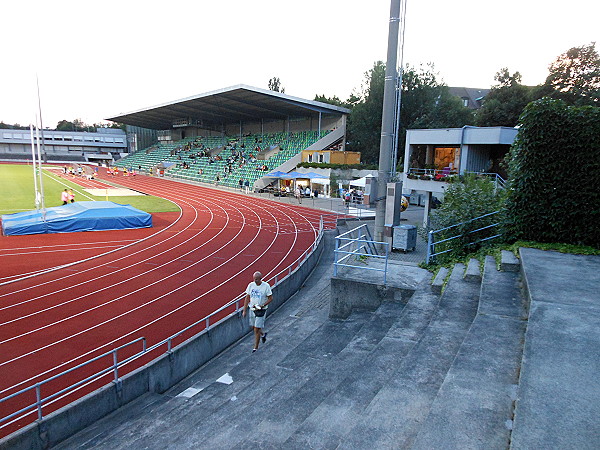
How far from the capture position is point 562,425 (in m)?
3.92

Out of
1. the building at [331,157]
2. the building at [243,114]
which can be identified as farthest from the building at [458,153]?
the building at [243,114]

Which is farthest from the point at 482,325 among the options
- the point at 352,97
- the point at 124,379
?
Answer: the point at 352,97

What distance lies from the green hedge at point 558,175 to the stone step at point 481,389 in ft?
15.6

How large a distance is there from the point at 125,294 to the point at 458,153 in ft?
63.0

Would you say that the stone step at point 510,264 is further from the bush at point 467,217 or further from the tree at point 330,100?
the tree at point 330,100

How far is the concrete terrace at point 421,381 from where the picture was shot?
14.2 feet

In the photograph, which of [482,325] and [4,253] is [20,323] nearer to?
[4,253]

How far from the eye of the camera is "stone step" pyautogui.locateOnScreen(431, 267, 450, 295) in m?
9.43

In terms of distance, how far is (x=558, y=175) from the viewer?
10711mm

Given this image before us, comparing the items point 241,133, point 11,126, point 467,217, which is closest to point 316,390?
point 467,217

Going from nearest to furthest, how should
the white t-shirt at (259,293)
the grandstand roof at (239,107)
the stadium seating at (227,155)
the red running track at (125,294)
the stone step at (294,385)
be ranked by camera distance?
the stone step at (294,385), the white t-shirt at (259,293), the red running track at (125,294), the grandstand roof at (239,107), the stadium seating at (227,155)

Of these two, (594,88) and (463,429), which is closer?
(463,429)

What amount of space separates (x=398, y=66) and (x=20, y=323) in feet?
44.0

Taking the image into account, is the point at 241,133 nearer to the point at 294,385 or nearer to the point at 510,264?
the point at 510,264
